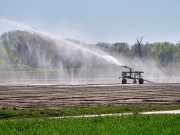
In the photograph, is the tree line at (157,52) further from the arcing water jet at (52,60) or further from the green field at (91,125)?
the green field at (91,125)

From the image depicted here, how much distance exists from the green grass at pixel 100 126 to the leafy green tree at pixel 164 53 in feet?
463

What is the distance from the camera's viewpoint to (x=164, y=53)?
17250 cm

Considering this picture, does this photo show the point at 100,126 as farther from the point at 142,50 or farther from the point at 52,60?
the point at 142,50

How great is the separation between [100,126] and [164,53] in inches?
5997

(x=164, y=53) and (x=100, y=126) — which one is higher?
(x=164, y=53)

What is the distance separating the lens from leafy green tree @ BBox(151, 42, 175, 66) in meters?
169

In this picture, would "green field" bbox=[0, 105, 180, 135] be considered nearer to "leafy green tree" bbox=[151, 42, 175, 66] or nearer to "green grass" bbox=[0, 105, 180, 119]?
"green grass" bbox=[0, 105, 180, 119]

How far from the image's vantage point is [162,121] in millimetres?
23672

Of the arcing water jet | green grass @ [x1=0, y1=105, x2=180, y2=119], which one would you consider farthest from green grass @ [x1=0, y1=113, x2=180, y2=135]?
the arcing water jet

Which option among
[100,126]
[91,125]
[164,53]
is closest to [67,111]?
Result: [91,125]

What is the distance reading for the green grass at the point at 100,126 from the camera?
20.4 m

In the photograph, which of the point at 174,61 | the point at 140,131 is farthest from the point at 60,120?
the point at 174,61

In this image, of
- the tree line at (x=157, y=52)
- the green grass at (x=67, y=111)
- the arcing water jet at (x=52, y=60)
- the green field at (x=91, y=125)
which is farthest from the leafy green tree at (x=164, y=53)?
the green field at (x=91, y=125)

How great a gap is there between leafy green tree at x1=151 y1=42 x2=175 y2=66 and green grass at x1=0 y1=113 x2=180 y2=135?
14116 centimetres
